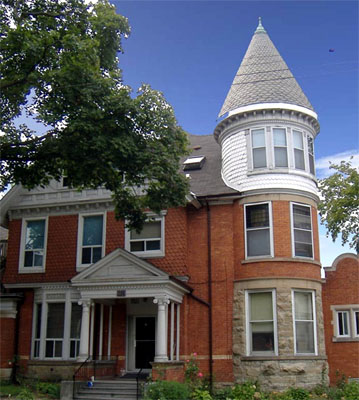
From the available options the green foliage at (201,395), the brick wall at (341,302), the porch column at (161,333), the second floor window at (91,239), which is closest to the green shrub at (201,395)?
the green foliage at (201,395)

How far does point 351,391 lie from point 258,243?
19.3ft

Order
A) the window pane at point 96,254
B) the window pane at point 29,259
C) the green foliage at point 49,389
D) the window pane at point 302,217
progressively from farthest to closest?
the window pane at point 29,259, the window pane at point 96,254, the window pane at point 302,217, the green foliage at point 49,389

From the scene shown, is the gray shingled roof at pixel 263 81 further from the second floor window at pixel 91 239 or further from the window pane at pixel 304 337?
the window pane at pixel 304 337

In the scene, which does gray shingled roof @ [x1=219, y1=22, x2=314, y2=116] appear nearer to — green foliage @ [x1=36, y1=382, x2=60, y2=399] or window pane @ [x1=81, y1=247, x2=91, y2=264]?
window pane @ [x1=81, y1=247, x2=91, y2=264]

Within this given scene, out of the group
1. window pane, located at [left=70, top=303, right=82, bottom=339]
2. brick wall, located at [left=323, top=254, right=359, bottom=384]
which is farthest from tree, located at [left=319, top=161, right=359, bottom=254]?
window pane, located at [left=70, top=303, right=82, bottom=339]

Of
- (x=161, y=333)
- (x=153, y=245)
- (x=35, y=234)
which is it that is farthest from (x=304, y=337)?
(x=35, y=234)

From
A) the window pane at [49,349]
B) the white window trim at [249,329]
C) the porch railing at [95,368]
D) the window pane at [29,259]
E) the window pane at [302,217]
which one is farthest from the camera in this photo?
the window pane at [29,259]

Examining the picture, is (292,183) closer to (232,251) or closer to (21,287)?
(232,251)

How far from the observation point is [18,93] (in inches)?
596

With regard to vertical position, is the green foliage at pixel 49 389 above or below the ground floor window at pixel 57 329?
below

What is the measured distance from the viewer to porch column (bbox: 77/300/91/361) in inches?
729

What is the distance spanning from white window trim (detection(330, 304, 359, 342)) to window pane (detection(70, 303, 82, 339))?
1000 centimetres

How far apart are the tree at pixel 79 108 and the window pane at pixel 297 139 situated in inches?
240

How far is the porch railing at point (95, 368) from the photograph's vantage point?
18.2 metres
